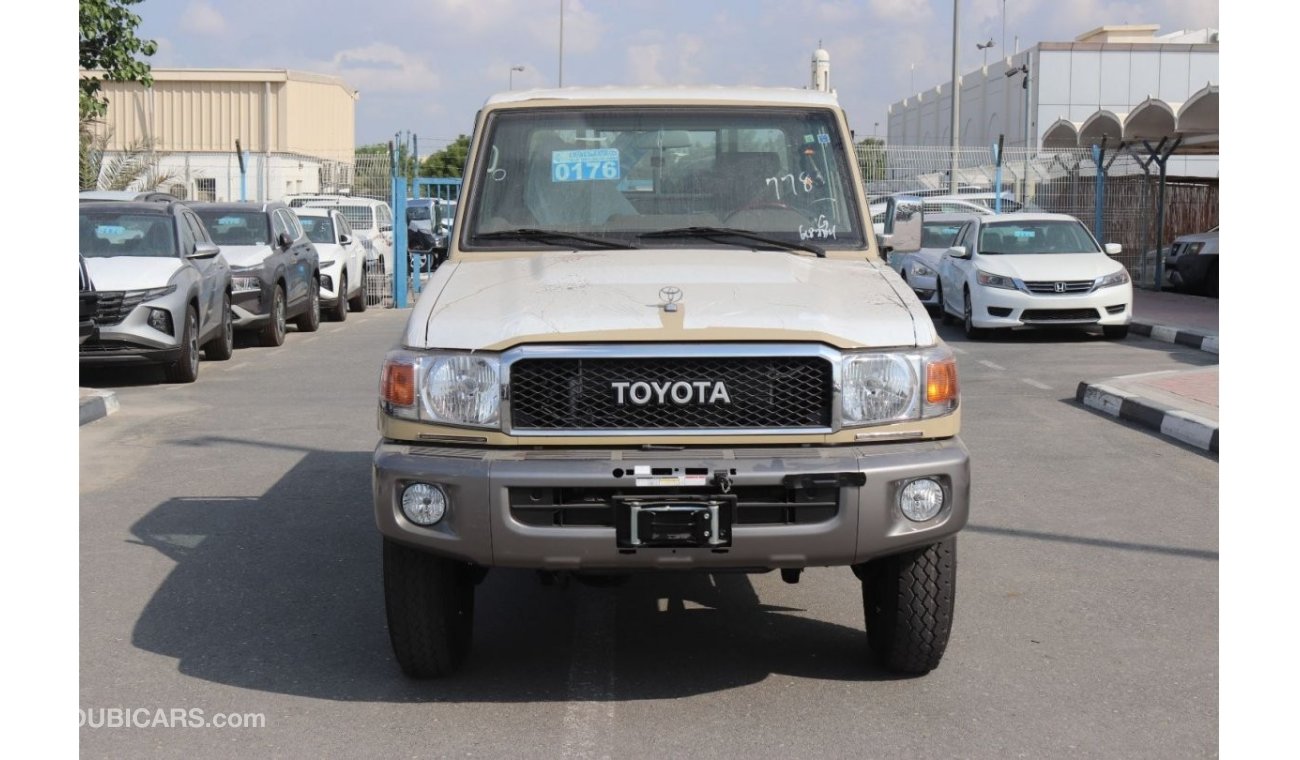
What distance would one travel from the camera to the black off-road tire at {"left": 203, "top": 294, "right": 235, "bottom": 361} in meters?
15.5

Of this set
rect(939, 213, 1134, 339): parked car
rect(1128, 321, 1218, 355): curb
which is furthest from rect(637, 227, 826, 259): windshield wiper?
rect(1128, 321, 1218, 355): curb

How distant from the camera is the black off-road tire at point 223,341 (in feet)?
50.8

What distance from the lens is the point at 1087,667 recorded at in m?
5.30

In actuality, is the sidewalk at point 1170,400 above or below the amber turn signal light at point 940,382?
below

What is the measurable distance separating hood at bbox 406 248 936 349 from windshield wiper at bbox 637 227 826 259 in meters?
0.28

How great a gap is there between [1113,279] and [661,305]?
14245 millimetres

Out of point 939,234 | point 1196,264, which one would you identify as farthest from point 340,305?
point 1196,264

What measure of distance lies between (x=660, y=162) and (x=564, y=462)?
183 cm

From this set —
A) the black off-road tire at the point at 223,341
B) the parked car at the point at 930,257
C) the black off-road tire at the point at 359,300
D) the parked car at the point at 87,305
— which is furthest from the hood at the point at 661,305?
the black off-road tire at the point at 359,300

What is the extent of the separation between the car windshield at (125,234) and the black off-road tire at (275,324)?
9.81ft

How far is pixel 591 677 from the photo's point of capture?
17.0 feet

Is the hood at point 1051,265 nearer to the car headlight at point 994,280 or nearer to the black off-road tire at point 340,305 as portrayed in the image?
the car headlight at point 994,280

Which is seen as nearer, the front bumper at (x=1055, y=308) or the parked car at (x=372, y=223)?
the front bumper at (x=1055, y=308)

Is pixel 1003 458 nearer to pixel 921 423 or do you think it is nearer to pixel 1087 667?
pixel 1087 667
